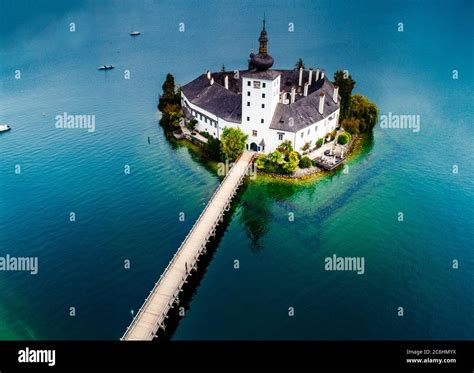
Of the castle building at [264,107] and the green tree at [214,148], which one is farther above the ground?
the castle building at [264,107]

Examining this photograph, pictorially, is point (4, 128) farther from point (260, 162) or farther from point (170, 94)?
point (260, 162)

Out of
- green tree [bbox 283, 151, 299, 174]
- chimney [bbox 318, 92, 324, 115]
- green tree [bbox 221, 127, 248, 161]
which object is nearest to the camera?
green tree [bbox 283, 151, 299, 174]

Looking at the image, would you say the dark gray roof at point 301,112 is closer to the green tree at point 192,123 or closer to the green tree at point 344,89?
the green tree at point 344,89

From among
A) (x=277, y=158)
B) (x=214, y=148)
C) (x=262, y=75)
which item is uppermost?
(x=262, y=75)

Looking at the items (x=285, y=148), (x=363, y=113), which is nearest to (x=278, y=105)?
(x=285, y=148)

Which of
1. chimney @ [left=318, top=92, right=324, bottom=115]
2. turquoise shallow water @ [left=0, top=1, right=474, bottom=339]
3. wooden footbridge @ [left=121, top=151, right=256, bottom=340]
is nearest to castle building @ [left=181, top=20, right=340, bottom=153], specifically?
chimney @ [left=318, top=92, right=324, bottom=115]

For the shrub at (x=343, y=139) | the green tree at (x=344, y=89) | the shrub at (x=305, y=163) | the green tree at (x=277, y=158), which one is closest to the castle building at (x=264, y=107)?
the green tree at (x=344, y=89)

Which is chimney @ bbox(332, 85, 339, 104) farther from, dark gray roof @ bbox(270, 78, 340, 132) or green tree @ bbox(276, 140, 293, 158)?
green tree @ bbox(276, 140, 293, 158)
